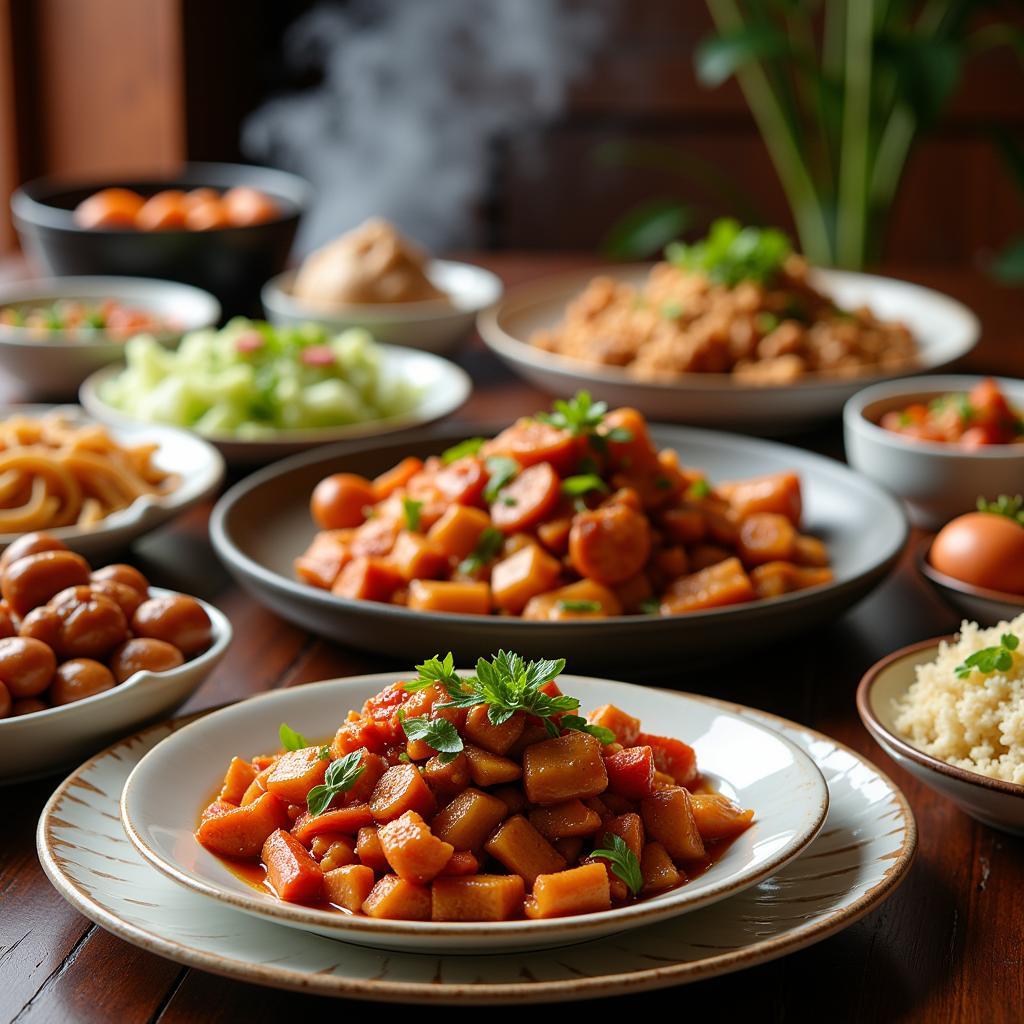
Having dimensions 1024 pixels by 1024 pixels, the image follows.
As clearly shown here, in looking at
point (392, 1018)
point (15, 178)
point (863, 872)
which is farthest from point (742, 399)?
point (15, 178)

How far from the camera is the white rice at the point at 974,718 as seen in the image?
4.44 feet

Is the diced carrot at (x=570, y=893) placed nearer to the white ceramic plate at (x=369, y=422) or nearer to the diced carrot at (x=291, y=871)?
the diced carrot at (x=291, y=871)

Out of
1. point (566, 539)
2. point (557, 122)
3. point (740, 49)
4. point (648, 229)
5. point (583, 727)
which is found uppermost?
point (740, 49)

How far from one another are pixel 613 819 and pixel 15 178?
199 inches

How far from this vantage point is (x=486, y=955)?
1.12 meters

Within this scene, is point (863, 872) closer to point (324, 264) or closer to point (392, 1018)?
point (392, 1018)

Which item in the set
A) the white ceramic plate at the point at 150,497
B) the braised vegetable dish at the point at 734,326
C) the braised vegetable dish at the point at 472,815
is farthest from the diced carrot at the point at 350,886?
the braised vegetable dish at the point at 734,326

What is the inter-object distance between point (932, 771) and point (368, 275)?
224cm

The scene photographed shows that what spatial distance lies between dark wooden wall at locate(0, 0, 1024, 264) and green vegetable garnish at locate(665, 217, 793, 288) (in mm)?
2229

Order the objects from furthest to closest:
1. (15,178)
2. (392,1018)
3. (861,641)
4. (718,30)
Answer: (718,30) < (15,178) < (861,641) < (392,1018)

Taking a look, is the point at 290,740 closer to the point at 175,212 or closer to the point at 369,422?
the point at 369,422

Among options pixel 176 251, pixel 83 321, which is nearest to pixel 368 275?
pixel 176 251

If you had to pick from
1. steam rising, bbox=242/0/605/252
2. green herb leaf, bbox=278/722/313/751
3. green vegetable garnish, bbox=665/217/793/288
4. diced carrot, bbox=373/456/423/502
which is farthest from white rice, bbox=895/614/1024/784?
steam rising, bbox=242/0/605/252

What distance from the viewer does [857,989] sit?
1.18 metres
